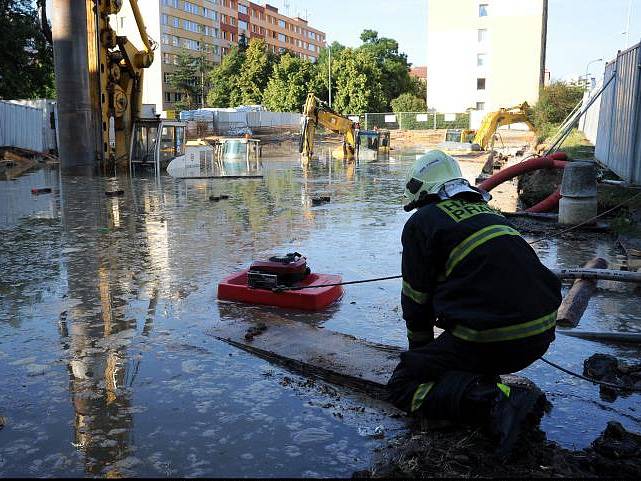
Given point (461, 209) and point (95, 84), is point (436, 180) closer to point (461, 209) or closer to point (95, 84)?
point (461, 209)

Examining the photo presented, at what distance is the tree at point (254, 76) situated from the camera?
7219cm

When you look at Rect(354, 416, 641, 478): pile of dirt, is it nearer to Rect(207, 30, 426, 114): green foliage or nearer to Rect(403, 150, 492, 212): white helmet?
Rect(403, 150, 492, 212): white helmet

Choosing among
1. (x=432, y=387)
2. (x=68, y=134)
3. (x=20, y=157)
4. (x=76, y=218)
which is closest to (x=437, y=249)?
(x=432, y=387)

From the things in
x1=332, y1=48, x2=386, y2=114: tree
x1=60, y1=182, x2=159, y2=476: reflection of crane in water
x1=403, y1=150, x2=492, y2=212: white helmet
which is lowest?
x1=60, y1=182, x2=159, y2=476: reflection of crane in water

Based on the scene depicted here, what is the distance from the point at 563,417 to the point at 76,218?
988cm

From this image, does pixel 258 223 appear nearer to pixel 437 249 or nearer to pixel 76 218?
pixel 76 218

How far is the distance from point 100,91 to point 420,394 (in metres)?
20.7

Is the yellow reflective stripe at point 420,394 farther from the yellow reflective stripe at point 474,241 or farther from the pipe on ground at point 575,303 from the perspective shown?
the pipe on ground at point 575,303

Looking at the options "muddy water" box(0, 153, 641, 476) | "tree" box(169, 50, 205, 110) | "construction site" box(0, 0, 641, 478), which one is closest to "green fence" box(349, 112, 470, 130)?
"tree" box(169, 50, 205, 110)

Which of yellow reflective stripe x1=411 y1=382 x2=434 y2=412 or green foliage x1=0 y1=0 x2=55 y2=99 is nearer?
yellow reflective stripe x1=411 y1=382 x2=434 y2=412

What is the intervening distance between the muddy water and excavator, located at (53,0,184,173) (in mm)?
11723

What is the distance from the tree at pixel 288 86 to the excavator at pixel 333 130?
36.1 m

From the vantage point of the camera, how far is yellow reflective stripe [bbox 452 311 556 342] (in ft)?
10.2

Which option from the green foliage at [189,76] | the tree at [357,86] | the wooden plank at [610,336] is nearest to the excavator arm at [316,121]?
the wooden plank at [610,336]
